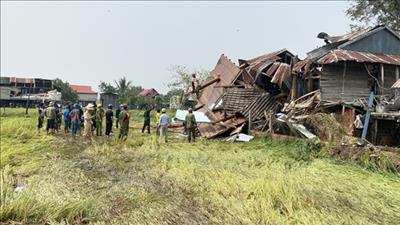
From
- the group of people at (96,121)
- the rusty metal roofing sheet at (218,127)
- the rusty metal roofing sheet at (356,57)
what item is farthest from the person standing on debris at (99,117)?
the rusty metal roofing sheet at (356,57)

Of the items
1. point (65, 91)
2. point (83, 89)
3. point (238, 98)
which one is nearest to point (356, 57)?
point (238, 98)

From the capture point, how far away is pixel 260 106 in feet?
59.8

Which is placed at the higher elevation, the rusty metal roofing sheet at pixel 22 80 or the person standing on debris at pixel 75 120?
the rusty metal roofing sheet at pixel 22 80

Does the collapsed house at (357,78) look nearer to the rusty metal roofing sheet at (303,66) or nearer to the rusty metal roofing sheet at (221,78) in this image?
the rusty metal roofing sheet at (303,66)

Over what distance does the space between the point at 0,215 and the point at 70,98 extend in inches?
2014

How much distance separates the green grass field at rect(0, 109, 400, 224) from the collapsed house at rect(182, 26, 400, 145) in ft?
15.2

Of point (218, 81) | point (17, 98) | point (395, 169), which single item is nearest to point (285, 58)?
point (218, 81)

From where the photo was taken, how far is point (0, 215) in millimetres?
5270

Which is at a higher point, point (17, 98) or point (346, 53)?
point (346, 53)

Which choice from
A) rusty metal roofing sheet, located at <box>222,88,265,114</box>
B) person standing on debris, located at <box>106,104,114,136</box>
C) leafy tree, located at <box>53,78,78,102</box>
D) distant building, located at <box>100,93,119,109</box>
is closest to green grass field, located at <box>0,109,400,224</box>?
person standing on debris, located at <box>106,104,114,136</box>

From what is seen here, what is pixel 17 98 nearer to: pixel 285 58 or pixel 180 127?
pixel 180 127

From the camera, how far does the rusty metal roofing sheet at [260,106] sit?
17.9 meters

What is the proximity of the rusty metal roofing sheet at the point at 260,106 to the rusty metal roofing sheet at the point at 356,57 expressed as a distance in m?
3.32

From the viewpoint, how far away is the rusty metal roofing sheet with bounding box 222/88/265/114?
1856 cm
